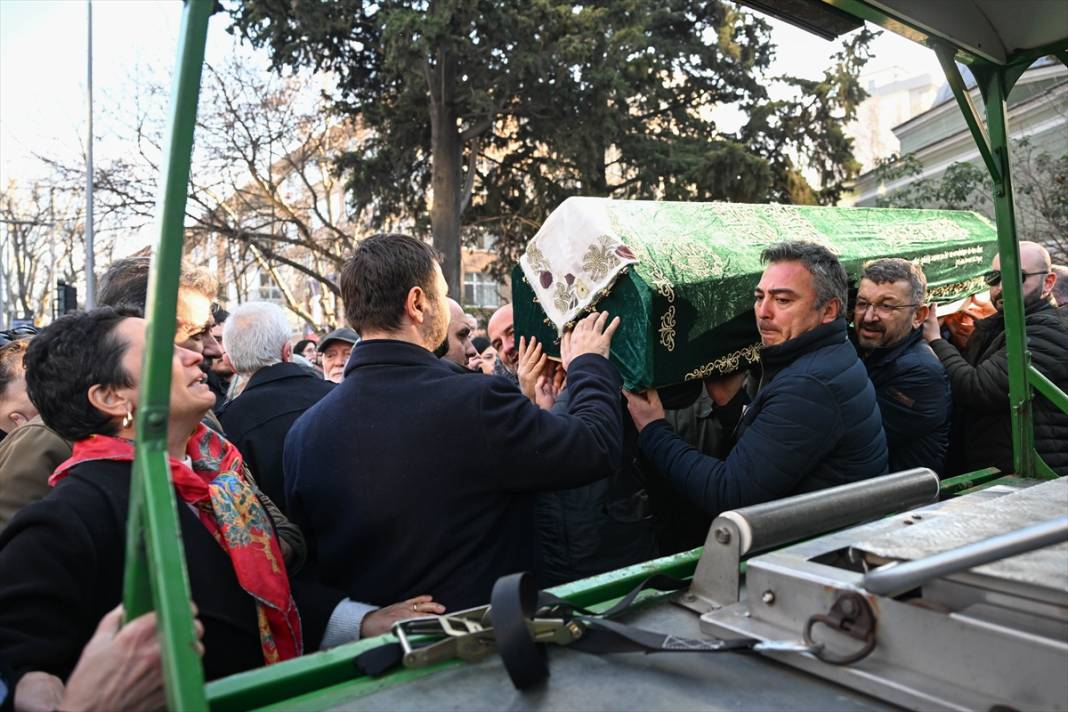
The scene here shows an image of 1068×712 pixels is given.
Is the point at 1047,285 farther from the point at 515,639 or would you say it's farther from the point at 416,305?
the point at 515,639

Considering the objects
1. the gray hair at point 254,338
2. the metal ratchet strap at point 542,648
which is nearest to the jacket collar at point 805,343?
the metal ratchet strap at point 542,648

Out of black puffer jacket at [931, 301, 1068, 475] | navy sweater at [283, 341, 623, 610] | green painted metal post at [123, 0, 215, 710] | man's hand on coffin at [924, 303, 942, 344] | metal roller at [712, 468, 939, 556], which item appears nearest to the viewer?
green painted metal post at [123, 0, 215, 710]

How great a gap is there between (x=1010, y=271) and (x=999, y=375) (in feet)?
3.20

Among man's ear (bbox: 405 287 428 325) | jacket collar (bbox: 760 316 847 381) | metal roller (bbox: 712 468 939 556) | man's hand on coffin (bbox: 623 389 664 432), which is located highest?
man's ear (bbox: 405 287 428 325)

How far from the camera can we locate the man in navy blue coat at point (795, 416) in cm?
228

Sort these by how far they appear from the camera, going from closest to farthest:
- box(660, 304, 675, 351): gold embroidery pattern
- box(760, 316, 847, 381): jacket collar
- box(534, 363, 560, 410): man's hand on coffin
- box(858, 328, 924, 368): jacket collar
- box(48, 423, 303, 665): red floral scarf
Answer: box(48, 423, 303, 665): red floral scarf → box(760, 316, 847, 381): jacket collar → box(660, 304, 675, 351): gold embroidery pattern → box(534, 363, 560, 410): man's hand on coffin → box(858, 328, 924, 368): jacket collar

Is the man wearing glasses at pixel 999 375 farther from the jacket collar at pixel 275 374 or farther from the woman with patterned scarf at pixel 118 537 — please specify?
the jacket collar at pixel 275 374

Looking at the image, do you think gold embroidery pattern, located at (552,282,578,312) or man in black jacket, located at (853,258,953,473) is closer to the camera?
gold embroidery pattern, located at (552,282,578,312)

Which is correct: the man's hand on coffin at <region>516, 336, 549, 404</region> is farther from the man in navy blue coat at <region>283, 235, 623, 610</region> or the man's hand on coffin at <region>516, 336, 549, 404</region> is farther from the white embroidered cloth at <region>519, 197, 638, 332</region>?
the man in navy blue coat at <region>283, 235, 623, 610</region>

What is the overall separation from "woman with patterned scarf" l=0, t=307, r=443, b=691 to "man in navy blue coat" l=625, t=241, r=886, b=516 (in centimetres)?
95

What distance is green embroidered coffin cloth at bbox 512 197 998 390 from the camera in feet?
8.72

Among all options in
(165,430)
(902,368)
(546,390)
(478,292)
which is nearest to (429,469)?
(165,430)

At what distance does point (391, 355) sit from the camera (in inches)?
81.4

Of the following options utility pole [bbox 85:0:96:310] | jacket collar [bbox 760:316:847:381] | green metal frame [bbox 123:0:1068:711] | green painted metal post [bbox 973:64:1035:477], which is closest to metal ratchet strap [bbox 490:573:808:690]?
green metal frame [bbox 123:0:1068:711]
